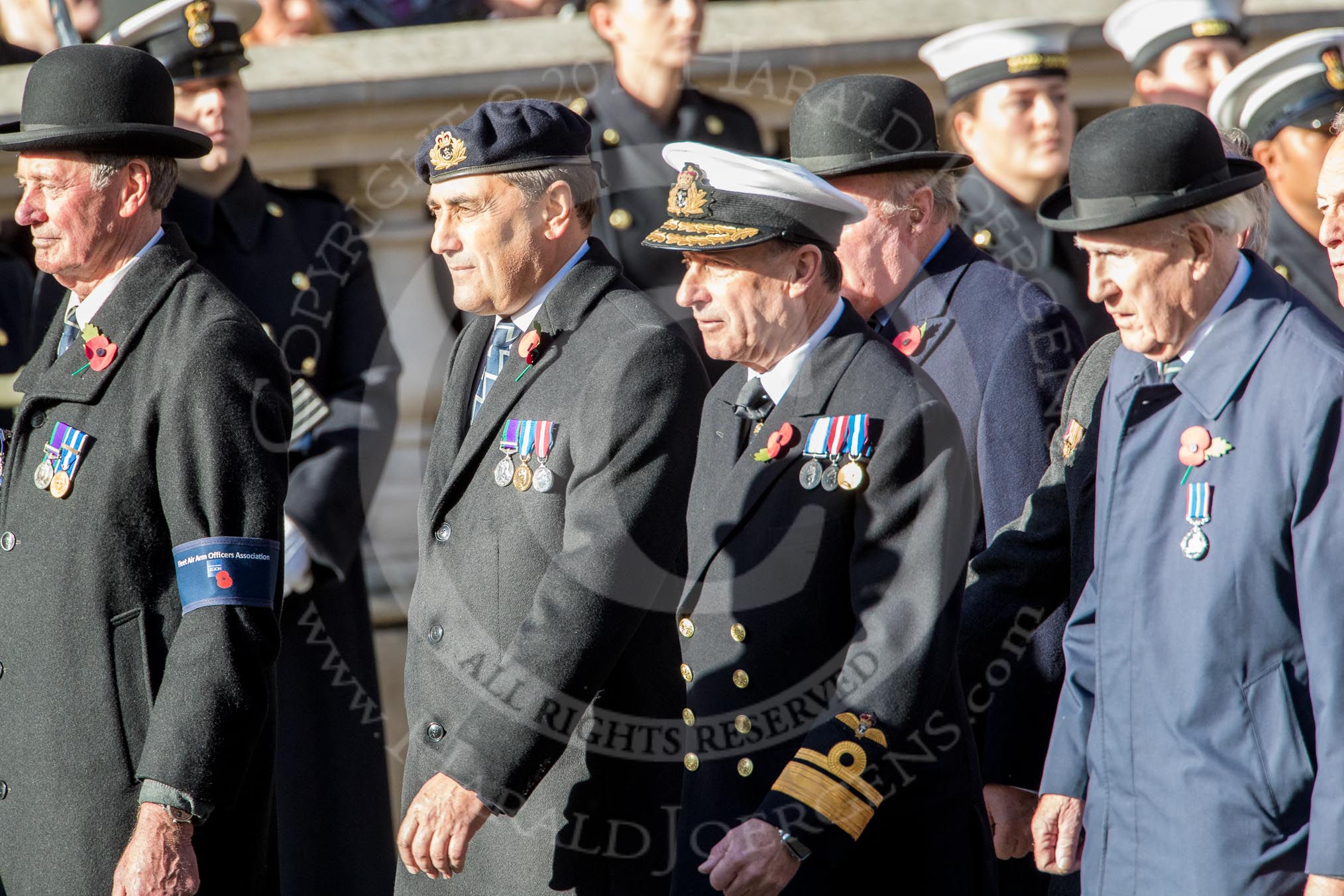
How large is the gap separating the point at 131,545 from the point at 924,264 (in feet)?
6.38

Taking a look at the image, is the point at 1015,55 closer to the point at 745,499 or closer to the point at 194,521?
the point at 745,499

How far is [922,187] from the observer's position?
4359 mm

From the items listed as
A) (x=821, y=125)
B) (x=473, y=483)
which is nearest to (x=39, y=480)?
(x=473, y=483)

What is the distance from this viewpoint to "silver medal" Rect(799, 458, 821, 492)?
11.2ft

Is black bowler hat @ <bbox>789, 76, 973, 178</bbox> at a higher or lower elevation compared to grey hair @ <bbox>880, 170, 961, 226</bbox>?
higher

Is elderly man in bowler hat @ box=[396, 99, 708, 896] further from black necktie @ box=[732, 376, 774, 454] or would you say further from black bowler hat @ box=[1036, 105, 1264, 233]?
black bowler hat @ box=[1036, 105, 1264, 233]

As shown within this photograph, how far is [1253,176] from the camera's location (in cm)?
320

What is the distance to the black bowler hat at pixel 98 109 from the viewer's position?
366 cm

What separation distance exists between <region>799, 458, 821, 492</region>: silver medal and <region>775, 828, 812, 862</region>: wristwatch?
63 cm

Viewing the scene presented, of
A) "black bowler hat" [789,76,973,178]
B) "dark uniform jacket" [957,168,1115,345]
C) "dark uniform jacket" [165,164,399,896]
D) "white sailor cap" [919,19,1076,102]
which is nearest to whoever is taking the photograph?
"black bowler hat" [789,76,973,178]

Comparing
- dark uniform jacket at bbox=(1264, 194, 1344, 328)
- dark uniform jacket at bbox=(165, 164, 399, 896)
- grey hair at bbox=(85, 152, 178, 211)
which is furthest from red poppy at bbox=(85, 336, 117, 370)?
dark uniform jacket at bbox=(1264, 194, 1344, 328)

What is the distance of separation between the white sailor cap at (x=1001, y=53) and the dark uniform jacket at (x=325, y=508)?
1.88 meters

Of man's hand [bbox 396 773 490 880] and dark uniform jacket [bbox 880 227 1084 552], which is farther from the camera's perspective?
dark uniform jacket [bbox 880 227 1084 552]

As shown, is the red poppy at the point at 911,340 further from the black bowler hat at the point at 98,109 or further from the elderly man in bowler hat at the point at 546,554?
the black bowler hat at the point at 98,109
